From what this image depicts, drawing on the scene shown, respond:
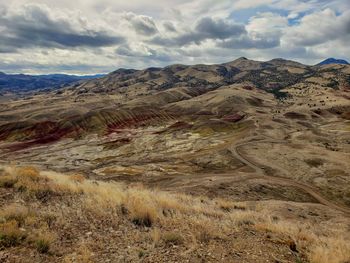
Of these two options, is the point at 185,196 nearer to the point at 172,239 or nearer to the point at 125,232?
the point at 125,232

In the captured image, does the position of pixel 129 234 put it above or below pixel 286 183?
above

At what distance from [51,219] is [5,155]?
306ft

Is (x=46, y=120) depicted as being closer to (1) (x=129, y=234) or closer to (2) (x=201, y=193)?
(2) (x=201, y=193)

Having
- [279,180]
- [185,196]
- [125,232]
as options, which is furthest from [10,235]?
[279,180]

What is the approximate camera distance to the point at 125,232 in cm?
1209

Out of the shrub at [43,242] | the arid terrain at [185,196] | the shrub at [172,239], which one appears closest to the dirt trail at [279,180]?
the arid terrain at [185,196]

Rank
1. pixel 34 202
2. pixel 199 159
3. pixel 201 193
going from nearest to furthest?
pixel 34 202 → pixel 201 193 → pixel 199 159

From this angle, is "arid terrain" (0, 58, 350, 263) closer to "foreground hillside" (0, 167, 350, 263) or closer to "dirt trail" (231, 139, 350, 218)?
"foreground hillside" (0, 167, 350, 263)

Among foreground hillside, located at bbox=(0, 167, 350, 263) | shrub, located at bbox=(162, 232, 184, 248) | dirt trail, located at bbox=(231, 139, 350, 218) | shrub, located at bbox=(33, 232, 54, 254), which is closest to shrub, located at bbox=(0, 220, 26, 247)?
foreground hillside, located at bbox=(0, 167, 350, 263)

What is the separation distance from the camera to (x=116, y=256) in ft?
32.6

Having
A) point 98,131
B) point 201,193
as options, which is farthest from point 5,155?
point 201,193

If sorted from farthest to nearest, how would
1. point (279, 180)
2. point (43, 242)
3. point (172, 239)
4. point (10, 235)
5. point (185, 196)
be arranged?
point (279, 180), point (185, 196), point (172, 239), point (10, 235), point (43, 242)

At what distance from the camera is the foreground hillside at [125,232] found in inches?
389

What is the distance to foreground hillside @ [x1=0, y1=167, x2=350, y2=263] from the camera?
32.4 feet
